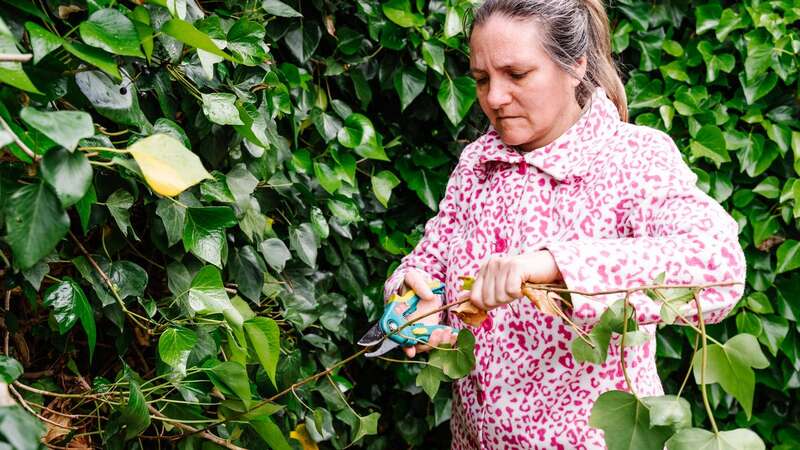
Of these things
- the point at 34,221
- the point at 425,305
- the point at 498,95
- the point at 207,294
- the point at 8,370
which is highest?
the point at 34,221

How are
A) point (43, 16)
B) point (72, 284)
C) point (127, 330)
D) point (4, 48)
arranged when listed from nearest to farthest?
point (4, 48) < point (43, 16) < point (72, 284) < point (127, 330)

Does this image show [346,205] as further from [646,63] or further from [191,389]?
[646,63]

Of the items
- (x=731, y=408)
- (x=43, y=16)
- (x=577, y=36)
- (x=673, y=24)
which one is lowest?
(x=731, y=408)

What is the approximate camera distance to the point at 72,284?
3.89 feet

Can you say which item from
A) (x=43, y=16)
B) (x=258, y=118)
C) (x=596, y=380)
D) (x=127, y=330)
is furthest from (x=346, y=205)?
(x=43, y=16)

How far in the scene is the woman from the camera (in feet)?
4.37

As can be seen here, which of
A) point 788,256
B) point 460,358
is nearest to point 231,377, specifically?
point 460,358

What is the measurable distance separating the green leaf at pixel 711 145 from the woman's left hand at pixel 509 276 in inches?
56.9

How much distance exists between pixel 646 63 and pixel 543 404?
143 centimetres

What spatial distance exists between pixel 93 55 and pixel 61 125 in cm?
27

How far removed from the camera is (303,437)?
176cm

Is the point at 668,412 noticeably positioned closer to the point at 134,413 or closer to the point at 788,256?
the point at 134,413

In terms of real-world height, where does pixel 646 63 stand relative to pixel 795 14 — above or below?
below

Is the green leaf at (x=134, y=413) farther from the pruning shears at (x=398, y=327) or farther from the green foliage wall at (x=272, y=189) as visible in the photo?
the pruning shears at (x=398, y=327)
